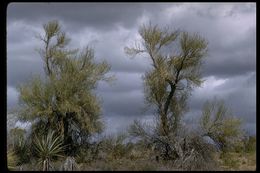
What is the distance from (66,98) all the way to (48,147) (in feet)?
10.7

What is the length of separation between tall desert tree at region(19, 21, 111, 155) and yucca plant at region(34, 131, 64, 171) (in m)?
0.59

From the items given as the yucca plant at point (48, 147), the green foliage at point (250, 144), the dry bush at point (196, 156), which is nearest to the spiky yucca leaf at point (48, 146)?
the yucca plant at point (48, 147)

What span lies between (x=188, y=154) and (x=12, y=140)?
8135 mm

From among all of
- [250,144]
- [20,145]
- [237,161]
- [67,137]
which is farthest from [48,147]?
[250,144]

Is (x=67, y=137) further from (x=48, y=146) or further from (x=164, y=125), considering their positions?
(x=164, y=125)

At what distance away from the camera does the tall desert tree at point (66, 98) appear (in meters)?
26.0

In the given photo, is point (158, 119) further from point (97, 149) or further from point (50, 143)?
point (50, 143)

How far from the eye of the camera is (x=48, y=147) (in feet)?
78.1

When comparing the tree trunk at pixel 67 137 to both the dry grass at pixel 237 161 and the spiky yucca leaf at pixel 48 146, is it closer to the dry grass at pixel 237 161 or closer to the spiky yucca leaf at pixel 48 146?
the spiky yucca leaf at pixel 48 146

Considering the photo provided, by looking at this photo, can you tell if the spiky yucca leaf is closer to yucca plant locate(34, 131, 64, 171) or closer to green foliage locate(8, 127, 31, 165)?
yucca plant locate(34, 131, 64, 171)

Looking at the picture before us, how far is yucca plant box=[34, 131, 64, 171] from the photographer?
2258cm

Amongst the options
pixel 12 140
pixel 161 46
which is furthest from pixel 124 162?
pixel 161 46

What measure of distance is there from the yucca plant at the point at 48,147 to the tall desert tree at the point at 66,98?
59cm

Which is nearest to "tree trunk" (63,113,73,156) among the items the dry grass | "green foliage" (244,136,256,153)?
the dry grass
